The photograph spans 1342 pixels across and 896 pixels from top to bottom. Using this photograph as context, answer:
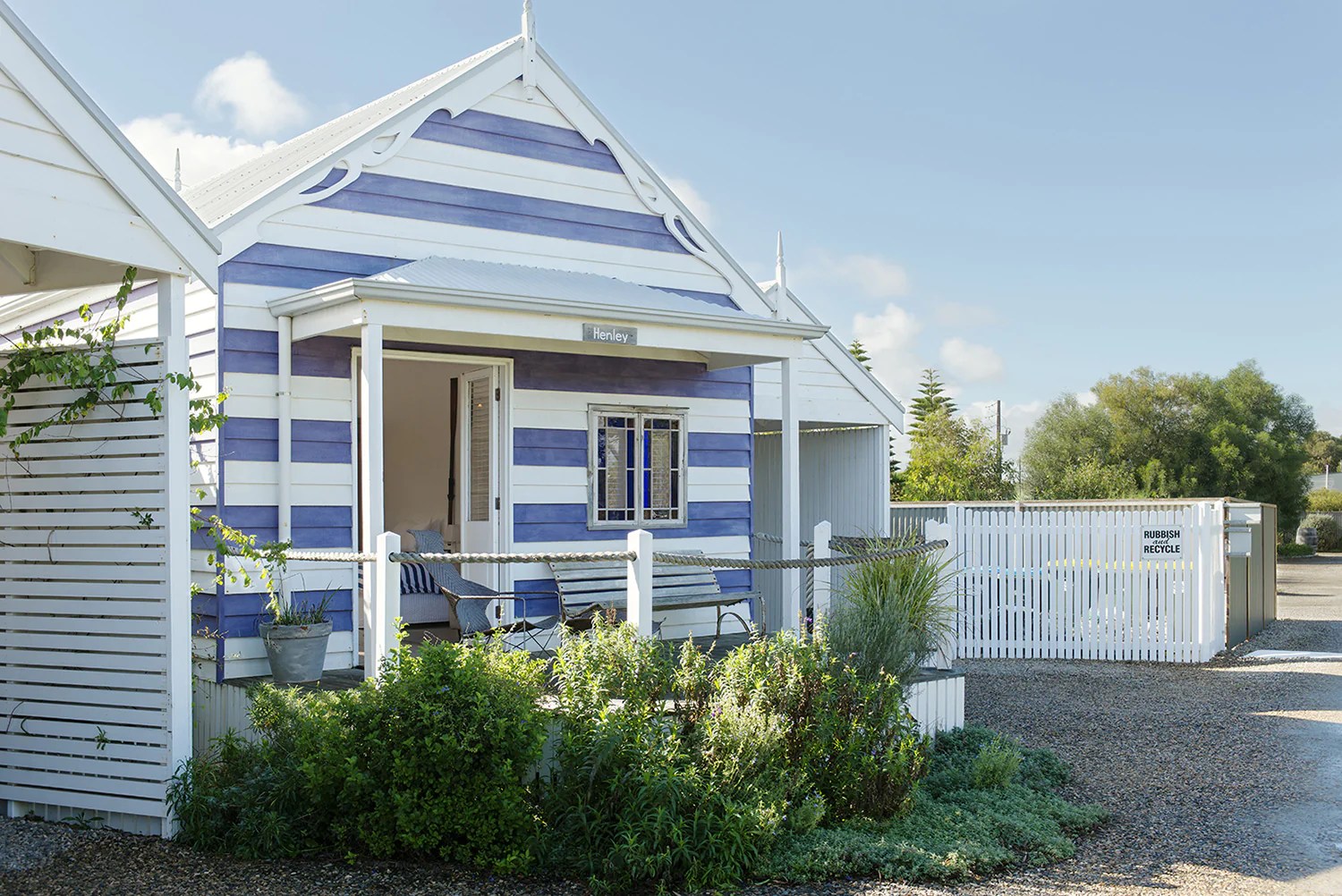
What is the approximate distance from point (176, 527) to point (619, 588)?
146 inches

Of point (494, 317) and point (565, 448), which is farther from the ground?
point (494, 317)

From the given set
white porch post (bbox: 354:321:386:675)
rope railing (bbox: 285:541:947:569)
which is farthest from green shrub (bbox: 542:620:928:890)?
white porch post (bbox: 354:321:386:675)

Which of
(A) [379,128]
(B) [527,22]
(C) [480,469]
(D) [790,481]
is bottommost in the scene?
(D) [790,481]

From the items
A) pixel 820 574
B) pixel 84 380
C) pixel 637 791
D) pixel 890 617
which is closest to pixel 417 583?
Answer: pixel 820 574

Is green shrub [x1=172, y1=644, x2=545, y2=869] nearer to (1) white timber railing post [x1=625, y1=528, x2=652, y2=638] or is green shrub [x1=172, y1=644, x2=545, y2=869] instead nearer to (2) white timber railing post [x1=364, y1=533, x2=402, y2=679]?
(2) white timber railing post [x1=364, y1=533, x2=402, y2=679]

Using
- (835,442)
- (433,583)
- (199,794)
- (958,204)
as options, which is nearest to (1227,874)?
(199,794)

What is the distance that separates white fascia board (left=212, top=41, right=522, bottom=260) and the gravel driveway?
3.90 m

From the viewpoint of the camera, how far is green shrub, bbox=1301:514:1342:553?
39.2 m

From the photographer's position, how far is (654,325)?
8.84 m

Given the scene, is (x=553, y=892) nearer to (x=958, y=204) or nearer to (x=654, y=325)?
(x=654, y=325)

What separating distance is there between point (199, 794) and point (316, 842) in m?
0.75

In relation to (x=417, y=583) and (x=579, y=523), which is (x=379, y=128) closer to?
(x=579, y=523)

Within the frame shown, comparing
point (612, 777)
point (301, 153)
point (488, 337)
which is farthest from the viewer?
point (301, 153)

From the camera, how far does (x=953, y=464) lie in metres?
31.3
